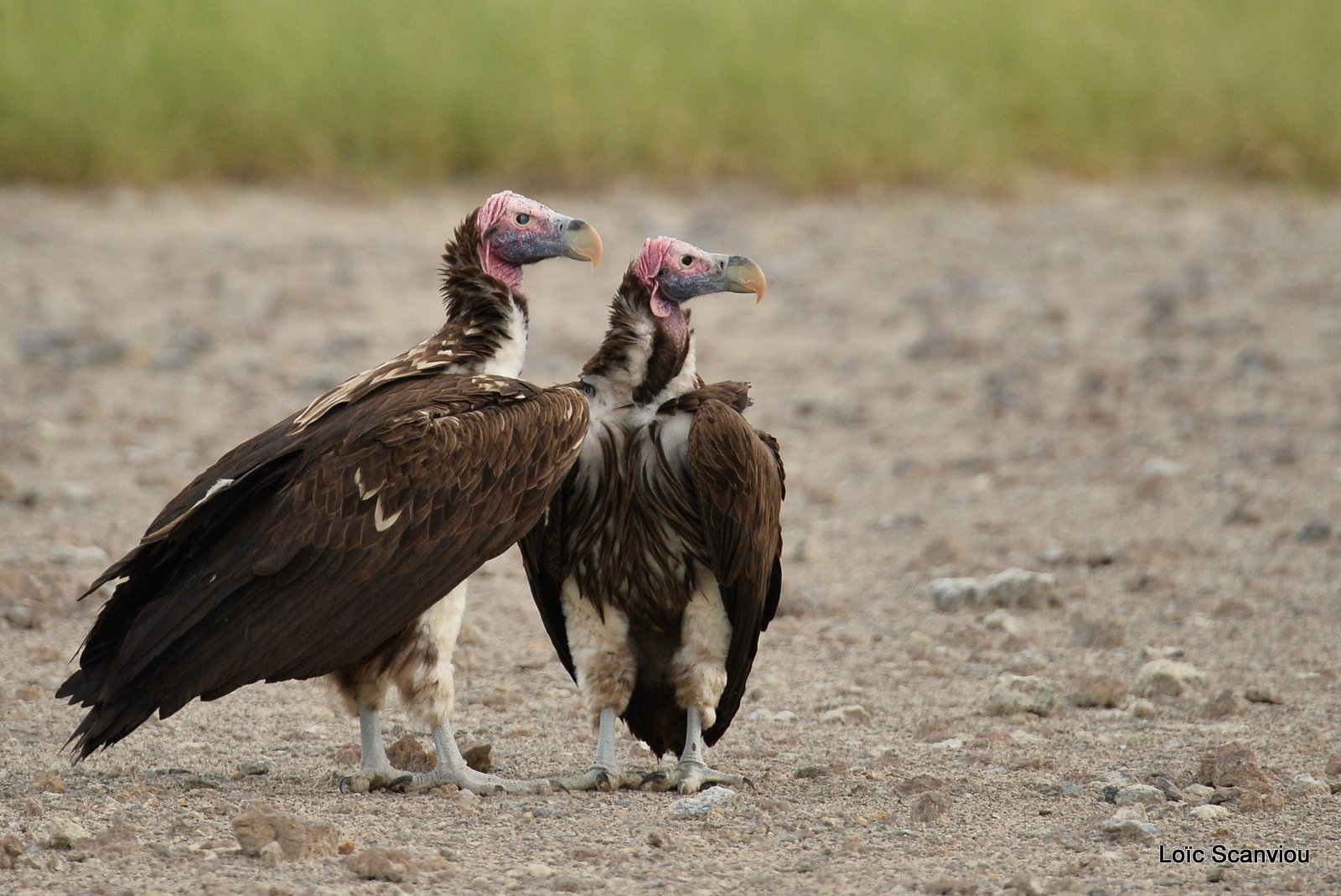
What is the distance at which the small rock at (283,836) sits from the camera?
4.06 metres

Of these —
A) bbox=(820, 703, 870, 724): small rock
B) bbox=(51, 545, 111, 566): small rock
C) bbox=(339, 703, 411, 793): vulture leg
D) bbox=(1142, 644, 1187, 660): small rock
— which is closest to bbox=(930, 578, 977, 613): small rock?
bbox=(1142, 644, 1187, 660): small rock

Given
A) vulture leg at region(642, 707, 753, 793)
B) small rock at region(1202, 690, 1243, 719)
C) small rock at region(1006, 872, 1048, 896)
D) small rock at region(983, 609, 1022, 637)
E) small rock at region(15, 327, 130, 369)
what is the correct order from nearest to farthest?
small rock at region(1006, 872, 1048, 896)
vulture leg at region(642, 707, 753, 793)
small rock at region(1202, 690, 1243, 719)
small rock at region(983, 609, 1022, 637)
small rock at region(15, 327, 130, 369)

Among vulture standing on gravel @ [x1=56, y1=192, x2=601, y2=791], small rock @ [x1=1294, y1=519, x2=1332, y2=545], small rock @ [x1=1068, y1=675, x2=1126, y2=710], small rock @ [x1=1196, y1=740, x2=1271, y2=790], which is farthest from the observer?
small rock @ [x1=1294, y1=519, x2=1332, y2=545]

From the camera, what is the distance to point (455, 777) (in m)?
4.87

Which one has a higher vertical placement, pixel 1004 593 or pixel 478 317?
pixel 478 317

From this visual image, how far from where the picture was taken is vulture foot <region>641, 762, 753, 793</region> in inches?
191

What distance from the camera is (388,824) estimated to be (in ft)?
14.4

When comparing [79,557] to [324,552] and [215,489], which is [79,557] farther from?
[324,552]

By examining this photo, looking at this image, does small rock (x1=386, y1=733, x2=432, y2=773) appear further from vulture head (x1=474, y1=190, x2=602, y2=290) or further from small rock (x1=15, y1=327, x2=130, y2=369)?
small rock (x1=15, y1=327, x2=130, y2=369)

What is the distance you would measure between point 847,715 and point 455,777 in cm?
129

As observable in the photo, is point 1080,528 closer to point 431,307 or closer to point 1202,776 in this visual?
point 1202,776

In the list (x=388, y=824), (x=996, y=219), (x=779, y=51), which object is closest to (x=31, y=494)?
(x=388, y=824)

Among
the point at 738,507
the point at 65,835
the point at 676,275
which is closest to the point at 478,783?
the point at 738,507

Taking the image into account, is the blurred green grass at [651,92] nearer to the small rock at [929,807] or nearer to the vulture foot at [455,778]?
the vulture foot at [455,778]
